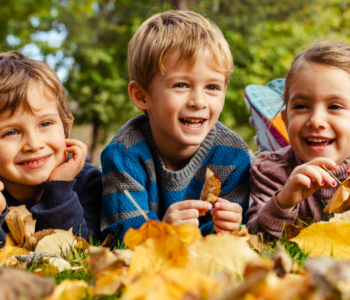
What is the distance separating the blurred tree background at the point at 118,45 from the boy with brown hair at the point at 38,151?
9732mm

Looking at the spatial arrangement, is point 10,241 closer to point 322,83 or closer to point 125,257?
point 125,257

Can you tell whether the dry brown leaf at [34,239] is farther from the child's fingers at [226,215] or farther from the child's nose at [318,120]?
the child's nose at [318,120]

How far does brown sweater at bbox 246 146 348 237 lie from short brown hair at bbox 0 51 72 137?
1.28 metres

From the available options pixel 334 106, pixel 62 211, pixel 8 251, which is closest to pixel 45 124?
pixel 62 211

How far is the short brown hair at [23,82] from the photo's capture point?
2.17 metres

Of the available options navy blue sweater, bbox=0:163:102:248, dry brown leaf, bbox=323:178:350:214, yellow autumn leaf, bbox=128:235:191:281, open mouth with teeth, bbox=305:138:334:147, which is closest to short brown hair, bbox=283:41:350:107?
open mouth with teeth, bbox=305:138:334:147

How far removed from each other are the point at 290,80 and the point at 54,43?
10866 mm

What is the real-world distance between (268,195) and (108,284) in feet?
4.87

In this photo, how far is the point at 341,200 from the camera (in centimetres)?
184

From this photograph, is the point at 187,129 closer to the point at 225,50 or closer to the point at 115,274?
the point at 225,50

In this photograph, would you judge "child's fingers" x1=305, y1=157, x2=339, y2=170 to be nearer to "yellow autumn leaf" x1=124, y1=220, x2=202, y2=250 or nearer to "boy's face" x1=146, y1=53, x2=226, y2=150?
"boy's face" x1=146, y1=53, x2=226, y2=150

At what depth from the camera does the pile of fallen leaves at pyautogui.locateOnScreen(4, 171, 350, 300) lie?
32.6 inches

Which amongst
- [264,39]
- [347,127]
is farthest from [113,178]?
[264,39]

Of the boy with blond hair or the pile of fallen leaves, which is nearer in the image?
the pile of fallen leaves
